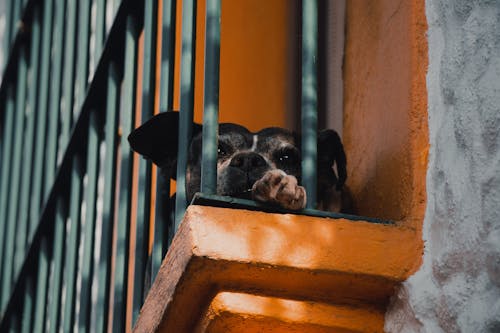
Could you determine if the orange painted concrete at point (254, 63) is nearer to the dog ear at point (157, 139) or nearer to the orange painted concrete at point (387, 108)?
the dog ear at point (157, 139)

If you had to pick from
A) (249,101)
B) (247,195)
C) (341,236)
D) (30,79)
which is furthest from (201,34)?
(341,236)

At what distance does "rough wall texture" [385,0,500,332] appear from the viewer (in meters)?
2.20

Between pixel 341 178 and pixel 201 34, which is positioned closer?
pixel 341 178

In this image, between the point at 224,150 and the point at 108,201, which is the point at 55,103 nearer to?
the point at 224,150

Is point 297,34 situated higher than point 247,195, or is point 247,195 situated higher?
point 297,34

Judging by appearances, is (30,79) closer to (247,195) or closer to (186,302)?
(247,195)

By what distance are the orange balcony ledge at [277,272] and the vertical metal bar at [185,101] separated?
0.79 ft

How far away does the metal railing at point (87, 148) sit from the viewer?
2781 millimetres

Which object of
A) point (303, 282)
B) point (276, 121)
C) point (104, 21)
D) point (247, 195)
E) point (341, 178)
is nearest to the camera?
point (303, 282)

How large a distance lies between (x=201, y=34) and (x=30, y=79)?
1134 millimetres

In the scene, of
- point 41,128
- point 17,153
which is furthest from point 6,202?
point 41,128

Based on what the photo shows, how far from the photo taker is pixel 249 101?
13.5 ft

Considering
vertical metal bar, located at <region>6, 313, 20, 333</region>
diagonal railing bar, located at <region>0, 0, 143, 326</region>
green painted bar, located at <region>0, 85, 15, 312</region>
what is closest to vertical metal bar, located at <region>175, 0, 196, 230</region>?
diagonal railing bar, located at <region>0, 0, 143, 326</region>

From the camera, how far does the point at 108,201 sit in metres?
3.44
